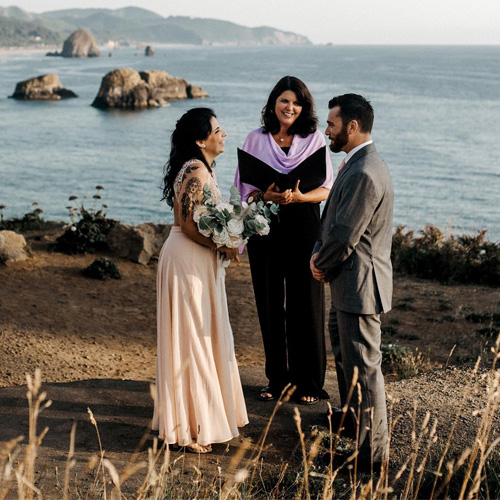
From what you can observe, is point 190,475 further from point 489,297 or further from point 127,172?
point 127,172

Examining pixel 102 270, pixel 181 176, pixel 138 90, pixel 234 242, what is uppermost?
pixel 138 90

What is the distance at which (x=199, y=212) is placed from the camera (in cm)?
453

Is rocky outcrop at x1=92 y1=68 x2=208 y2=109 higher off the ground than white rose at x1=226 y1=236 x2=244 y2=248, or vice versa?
rocky outcrop at x1=92 y1=68 x2=208 y2=109

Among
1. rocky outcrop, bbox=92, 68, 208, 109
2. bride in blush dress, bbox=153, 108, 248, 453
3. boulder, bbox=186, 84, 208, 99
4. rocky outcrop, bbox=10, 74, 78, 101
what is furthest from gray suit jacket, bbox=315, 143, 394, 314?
boulder, bbox=186, 84, 208, 99

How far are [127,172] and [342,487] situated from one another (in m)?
30.9

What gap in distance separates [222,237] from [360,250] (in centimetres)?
95

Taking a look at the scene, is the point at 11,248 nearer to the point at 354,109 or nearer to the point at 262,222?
the point at 262,222

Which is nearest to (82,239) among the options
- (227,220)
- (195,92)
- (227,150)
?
(227,220)

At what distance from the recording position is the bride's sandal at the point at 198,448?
471 centimetres

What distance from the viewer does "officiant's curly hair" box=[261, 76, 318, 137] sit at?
5395 millimetres

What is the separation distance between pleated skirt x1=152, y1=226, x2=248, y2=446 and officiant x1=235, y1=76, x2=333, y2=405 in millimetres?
897

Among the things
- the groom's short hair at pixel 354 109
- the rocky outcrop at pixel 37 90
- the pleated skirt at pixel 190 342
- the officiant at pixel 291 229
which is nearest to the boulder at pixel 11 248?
the officiant at pixel 291 229

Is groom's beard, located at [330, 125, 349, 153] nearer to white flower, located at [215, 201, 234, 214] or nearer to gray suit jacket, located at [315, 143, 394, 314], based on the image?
gray suit jacket, located at [315, 143, 394, 314]

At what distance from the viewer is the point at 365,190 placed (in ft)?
13.2
